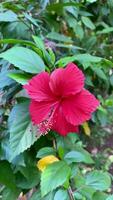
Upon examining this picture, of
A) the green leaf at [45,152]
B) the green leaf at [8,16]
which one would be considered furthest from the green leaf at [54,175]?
the green leaf at [8,16]

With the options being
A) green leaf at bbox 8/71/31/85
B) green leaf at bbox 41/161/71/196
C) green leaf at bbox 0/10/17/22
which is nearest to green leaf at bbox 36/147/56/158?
green leaf at bbox 41/161/71/196

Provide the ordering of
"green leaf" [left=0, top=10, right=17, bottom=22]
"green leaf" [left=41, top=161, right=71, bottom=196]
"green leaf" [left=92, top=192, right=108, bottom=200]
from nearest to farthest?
"green leaf" [left=41, top=161, right=71, bottom=196]
"green leaf" [left=92, top=192, right=108, bottom=200]
"green leaf" [left=0, top=10, right=17, bottom=22]

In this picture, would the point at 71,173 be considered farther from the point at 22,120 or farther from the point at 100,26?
the point at 100,26

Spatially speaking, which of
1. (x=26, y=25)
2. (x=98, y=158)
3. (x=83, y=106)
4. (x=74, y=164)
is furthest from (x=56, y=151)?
(x=98, y=158)

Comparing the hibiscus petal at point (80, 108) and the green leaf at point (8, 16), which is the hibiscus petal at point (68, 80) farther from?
the green leaf at point (8, 16)

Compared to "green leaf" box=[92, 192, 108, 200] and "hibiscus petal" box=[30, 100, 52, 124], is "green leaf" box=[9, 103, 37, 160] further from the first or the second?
"green leaf" box=[92, 192, 108, 200]

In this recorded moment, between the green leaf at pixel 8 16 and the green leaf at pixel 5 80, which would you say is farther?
the green leaf at pixel 8 16
